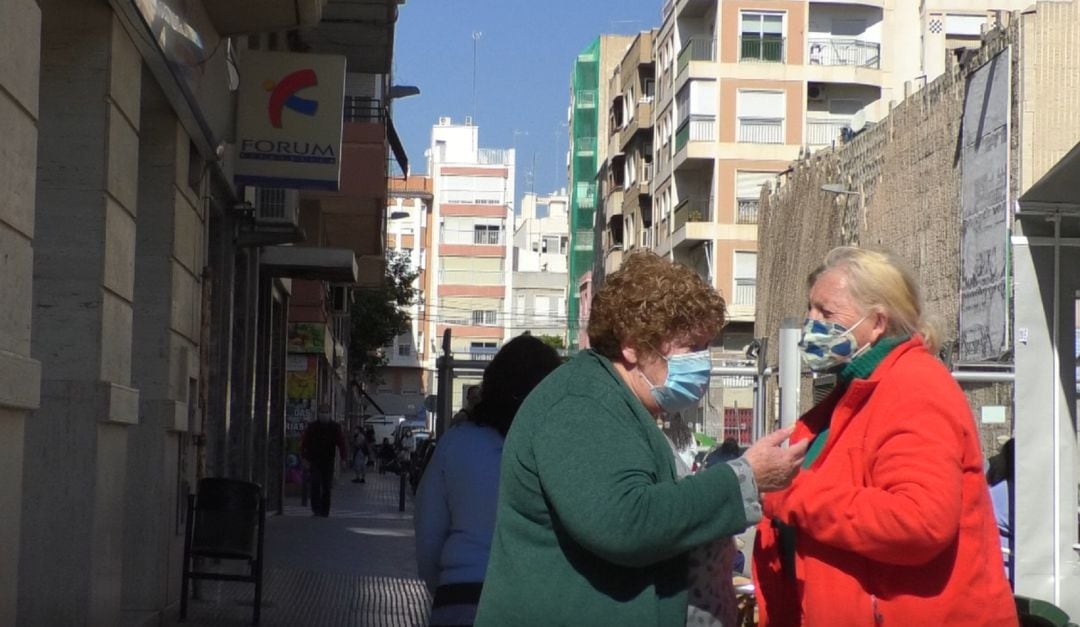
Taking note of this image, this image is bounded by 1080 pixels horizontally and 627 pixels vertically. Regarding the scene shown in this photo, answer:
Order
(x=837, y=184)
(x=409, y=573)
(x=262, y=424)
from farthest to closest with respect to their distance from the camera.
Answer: (x=837, y=184) < (x=262, y=424) < (x=409, y=573)

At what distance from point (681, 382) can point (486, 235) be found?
434ft

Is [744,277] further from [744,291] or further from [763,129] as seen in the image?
[763,129]

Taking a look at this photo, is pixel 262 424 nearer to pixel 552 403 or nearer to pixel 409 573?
pixel 409 573

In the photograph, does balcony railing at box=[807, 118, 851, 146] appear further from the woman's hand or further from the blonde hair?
the woman's hand

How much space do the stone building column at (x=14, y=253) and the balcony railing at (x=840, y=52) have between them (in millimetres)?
55510

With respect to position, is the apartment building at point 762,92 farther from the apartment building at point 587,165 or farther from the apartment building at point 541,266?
the apartment building at point 541,266

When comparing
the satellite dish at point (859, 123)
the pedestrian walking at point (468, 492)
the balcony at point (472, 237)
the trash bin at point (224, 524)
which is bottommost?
the trash bin at point (224, 524)

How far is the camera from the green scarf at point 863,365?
13.8 ft

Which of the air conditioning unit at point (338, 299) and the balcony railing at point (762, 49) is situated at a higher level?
the balcony railing at point (762, 49)

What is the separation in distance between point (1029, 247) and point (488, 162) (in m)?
132

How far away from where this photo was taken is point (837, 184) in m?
41.4

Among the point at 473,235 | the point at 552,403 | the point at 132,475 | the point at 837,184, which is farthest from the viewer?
the point at 473,235

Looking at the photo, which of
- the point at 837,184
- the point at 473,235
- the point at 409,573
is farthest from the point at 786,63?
the point at 473,235

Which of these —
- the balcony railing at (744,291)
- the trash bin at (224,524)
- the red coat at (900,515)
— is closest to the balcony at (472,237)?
the balcony railing at (744,291)
